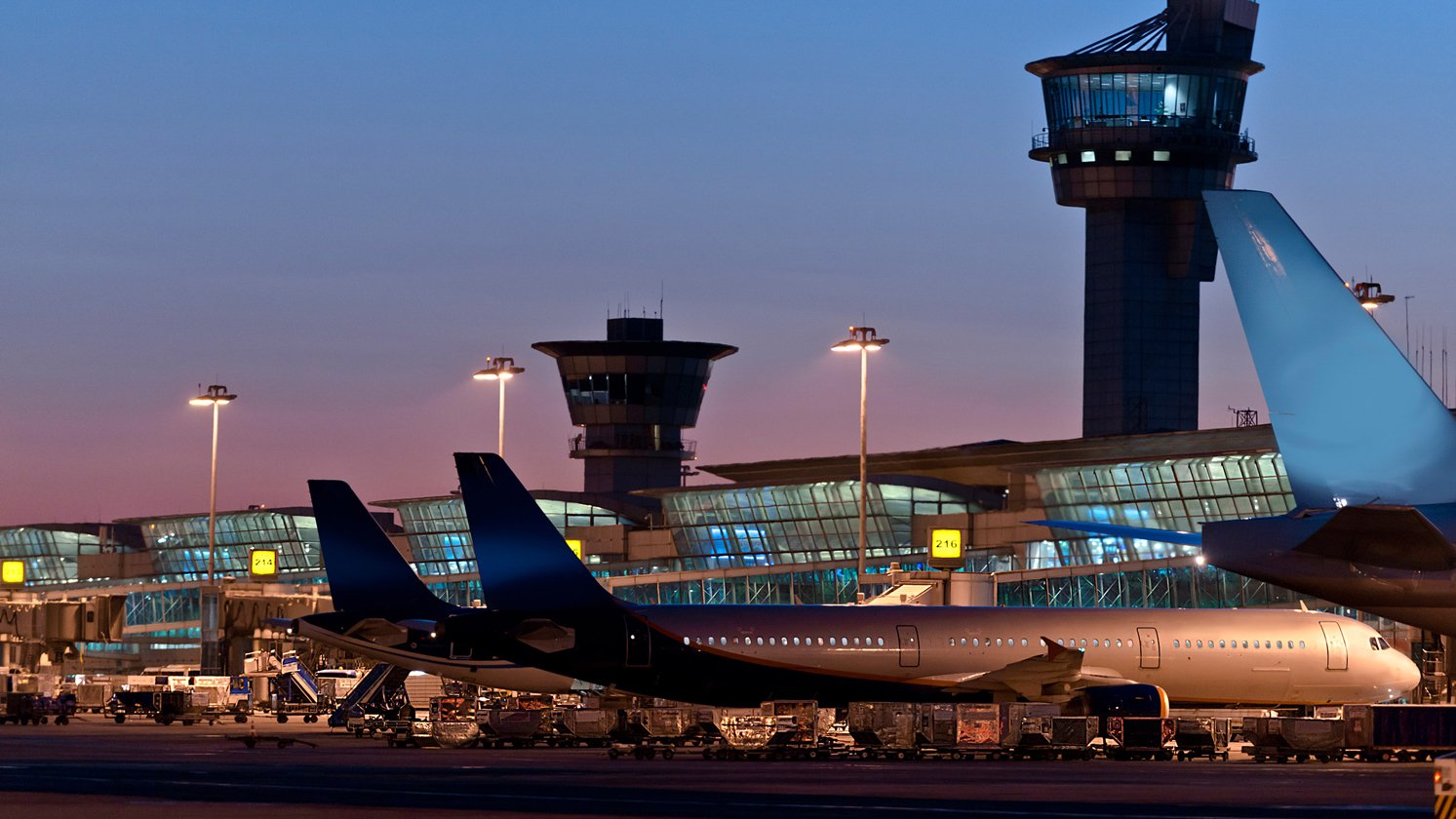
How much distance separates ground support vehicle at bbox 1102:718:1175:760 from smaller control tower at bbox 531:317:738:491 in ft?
434

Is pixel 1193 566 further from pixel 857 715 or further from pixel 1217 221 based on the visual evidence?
pixel 1217 221

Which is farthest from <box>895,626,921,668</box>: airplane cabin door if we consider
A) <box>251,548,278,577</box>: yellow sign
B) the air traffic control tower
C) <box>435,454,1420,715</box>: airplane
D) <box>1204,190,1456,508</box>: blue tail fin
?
the air traffic control tower

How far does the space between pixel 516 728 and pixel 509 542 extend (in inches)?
189

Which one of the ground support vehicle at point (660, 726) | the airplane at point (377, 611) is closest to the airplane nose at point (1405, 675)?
the ground support vehicle at point (660, 726)

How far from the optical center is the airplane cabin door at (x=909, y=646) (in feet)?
146

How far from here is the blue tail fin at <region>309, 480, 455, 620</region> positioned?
4641cm

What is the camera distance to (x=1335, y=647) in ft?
156

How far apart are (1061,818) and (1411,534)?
5265mm

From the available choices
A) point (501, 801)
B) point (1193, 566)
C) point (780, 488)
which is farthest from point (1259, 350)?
point (780, 488)

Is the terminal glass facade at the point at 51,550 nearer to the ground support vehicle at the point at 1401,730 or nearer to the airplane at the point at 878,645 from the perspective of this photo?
the airplane at the point at 878,645

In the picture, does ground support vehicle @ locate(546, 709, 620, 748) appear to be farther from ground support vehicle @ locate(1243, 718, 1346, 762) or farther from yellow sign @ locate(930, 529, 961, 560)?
yellow sign @ locate(930, 529, 961, 560)

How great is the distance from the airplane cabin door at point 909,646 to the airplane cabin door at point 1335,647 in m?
9.85

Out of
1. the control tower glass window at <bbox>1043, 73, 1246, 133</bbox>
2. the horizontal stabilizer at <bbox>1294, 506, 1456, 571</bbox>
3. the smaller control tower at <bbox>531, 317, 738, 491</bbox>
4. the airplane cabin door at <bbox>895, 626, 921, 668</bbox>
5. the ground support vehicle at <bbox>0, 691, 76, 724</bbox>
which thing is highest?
the control tower glass window at <bbox>1043, 73, 1246, 133</bbox>

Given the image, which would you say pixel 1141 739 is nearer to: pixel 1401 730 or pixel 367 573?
pixel 1401 730
